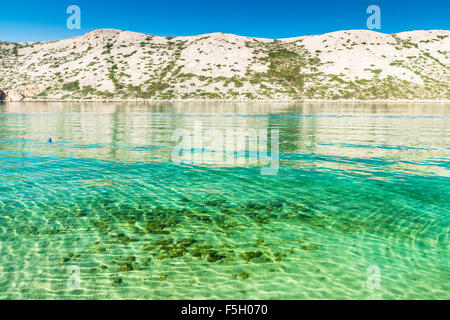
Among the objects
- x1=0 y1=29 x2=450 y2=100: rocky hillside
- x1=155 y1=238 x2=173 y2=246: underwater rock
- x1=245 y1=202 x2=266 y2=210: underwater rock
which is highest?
x1=0 y1=29 x2=450 y2=100: rocky hillside

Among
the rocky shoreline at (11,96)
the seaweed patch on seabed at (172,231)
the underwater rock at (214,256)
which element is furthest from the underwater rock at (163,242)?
the rocky shoreline at (11,96)

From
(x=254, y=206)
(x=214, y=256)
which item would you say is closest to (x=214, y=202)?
(x=254, y=206)

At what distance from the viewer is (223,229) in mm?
11422

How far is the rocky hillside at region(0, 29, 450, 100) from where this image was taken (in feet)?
470

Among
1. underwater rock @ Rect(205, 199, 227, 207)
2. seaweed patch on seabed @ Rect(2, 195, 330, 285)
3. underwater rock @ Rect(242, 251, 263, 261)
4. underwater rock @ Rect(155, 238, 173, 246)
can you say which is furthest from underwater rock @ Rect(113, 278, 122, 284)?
underwater rock @ Rect(205, 199, 227, 207)

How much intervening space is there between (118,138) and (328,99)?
392 ft

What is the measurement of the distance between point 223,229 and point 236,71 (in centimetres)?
16203

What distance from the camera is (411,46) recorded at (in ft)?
623

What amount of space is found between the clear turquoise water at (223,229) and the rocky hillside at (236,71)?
124141 millimetres

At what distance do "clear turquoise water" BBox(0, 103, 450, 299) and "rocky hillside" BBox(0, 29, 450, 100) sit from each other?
12414 centimetres

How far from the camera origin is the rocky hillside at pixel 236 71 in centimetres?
14312

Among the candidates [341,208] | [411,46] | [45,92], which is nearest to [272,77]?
[411,46]

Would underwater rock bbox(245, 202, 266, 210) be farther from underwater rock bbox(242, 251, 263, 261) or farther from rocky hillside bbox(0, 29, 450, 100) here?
rocky hillside bbox(0, 29, 450, 100)

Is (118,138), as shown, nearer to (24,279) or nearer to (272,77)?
(24,279)
